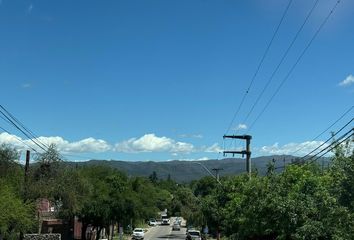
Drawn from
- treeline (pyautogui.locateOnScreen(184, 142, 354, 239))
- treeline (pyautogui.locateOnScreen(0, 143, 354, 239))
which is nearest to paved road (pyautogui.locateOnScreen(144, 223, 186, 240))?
treeline (pyautogui.locateOnScreen(0, 143, 354, 239))

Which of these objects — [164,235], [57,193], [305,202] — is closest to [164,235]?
[164,235]

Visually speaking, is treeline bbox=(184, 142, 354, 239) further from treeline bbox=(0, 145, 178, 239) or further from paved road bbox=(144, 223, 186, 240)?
paved road bbox=(144, 223, 186, 240)

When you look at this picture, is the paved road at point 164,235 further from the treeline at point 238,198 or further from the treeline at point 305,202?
the treeline at point 305,202

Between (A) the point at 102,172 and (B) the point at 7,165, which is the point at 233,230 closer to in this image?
(B) the point at 7,165

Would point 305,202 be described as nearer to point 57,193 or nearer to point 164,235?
point 57,193

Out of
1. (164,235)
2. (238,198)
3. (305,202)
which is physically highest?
(238,198)

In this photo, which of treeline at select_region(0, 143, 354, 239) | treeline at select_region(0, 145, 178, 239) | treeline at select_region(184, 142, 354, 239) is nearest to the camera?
treeline at select_region(184, 142, 354, 239)

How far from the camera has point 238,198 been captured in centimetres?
4059

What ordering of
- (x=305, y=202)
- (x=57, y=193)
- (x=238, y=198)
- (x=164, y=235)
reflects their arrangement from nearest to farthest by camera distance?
(x=305, y=202)
(x=238, y=198)
(x=57, y=193)
(x=164, y=235)

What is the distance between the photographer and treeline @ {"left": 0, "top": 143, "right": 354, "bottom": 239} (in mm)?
15766

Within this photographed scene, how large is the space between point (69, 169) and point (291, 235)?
103 ft

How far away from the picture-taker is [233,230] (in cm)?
4200

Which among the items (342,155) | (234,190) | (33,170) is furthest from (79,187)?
(342,155)

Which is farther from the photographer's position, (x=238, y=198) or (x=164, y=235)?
(x=164, y=235)
